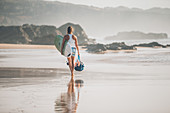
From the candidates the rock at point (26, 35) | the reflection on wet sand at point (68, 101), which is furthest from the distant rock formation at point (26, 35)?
the reflection on wet sand at point (68, 101)

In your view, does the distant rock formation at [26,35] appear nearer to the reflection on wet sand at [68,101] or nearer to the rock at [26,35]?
the rock at [26,35]

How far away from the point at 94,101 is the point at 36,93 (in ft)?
5.39

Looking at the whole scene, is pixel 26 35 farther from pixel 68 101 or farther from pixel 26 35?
pixel 68 101

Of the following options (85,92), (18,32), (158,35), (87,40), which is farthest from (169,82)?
(158,35)

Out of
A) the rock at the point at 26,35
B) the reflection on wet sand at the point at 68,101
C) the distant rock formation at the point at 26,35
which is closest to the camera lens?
the reflection on wet sand at the point at 68,101

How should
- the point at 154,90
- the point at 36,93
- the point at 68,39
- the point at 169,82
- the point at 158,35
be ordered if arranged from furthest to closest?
the point at 158,35
the point at 68,39
the point at 169,82
the point at 154,90
the point at 36,93

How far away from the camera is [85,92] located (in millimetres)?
8258

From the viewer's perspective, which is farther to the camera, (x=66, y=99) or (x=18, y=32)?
(x=18, y=32)

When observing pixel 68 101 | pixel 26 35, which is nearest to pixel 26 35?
pixel 26 35

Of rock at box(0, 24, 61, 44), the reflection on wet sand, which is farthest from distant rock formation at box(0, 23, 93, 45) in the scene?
the reflection on wet sand

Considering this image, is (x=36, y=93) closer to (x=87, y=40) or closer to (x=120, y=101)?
(x=120, y=101)

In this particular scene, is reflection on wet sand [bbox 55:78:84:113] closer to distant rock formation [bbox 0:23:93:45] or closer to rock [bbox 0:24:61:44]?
distant rock formation [bbox 0:23:93:45]

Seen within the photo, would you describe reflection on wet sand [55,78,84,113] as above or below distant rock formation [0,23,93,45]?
below

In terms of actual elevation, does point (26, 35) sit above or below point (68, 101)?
above
